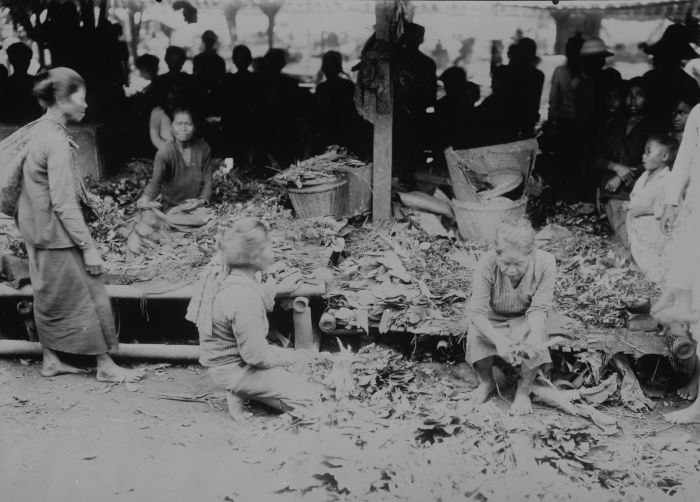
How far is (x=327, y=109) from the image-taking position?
9055 mm

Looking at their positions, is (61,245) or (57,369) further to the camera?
(57,369)

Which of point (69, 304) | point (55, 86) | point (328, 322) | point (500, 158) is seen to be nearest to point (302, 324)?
point (328, 322)

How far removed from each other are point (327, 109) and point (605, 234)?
4088 millimetres

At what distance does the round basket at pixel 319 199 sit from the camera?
22.6 feet

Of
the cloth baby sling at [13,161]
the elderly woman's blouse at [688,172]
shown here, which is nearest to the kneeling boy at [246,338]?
the cloth baby sling at [13,161]

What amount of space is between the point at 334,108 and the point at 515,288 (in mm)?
5082

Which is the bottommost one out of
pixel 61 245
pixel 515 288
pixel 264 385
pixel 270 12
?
pixel 264 385

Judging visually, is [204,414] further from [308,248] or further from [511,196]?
[511,196]

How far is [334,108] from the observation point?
9047 millimetres

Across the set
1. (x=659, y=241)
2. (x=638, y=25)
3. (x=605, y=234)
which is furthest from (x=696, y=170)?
(x=638, y=25)

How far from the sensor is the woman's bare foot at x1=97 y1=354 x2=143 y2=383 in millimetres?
5301

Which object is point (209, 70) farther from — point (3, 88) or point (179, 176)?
point (179, 176)

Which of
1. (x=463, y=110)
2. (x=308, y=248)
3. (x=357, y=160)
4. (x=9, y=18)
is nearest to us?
(x=308, y=248)

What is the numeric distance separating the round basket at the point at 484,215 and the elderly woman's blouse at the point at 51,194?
352 centimetres
